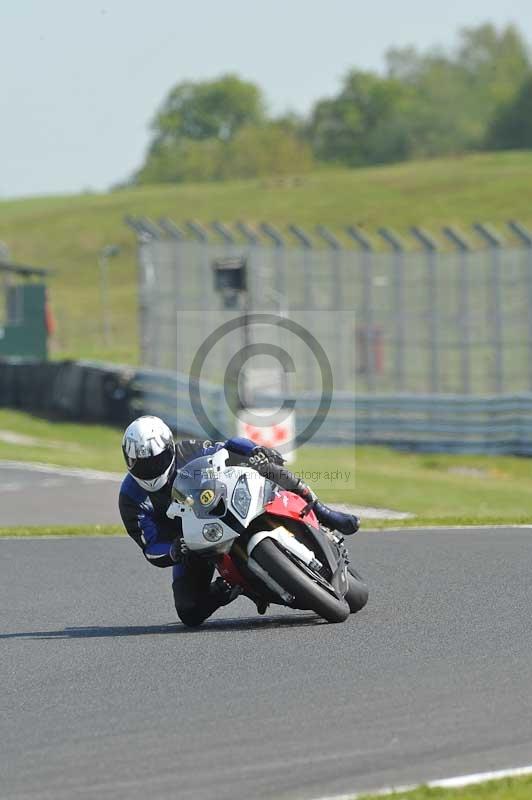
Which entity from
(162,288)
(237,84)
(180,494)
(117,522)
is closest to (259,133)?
(237,84)

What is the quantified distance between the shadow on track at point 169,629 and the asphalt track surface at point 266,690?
3 centimetres

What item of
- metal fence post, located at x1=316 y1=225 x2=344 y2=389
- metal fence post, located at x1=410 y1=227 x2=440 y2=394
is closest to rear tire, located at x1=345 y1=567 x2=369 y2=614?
metal fence post, located at x1=410 y1=227 x2=440 y2=394

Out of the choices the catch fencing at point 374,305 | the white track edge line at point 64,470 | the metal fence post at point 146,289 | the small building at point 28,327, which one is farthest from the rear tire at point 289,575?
the small building at point 28,327

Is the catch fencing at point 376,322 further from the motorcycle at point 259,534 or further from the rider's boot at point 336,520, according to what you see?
the motorcycle at point 259,534

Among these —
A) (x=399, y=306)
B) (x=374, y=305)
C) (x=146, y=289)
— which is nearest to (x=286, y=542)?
(x=399, y=306)

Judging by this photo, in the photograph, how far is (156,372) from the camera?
2769 cm

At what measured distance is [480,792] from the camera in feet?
17.4

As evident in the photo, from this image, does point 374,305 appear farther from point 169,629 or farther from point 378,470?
point 169,629

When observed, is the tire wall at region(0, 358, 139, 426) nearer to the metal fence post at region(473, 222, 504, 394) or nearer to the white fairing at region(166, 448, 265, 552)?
the metal fence post at region(473, 222, 504, 394)

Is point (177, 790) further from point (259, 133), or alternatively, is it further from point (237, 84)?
point (237, 84)

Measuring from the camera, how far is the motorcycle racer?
334 inches

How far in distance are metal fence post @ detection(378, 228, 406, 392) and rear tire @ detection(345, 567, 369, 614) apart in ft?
54.7

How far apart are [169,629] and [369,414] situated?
16228mm

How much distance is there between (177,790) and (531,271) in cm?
1973
